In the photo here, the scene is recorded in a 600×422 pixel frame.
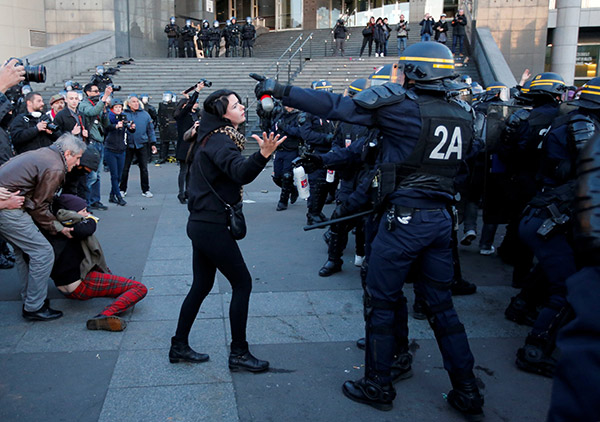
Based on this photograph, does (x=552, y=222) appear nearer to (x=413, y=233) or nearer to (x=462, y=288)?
(x=413, y=233)

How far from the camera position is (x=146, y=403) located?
343 cm

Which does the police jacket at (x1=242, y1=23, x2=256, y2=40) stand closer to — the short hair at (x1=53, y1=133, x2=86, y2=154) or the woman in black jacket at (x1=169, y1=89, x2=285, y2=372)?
the short hair at (x1=53, y1=133, x2=86, y2=154)

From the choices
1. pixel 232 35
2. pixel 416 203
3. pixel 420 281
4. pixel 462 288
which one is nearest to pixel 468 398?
pixel 420 281

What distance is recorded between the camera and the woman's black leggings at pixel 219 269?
3660 millimetres

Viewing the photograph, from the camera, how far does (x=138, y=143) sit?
10180 millimetres

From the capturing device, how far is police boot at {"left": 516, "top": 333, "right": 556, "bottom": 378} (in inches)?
151

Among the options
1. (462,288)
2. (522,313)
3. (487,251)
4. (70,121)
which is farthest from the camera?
(70,121)

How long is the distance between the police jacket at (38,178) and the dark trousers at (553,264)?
376cm

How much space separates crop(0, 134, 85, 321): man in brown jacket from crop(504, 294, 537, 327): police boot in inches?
153

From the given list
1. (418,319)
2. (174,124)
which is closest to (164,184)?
(174,124)

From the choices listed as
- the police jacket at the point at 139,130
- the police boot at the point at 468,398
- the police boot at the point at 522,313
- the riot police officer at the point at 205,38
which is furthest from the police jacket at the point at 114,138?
the riot police officer at the point at 205,38

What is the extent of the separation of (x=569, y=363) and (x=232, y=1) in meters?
41.1

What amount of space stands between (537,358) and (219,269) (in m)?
2.28

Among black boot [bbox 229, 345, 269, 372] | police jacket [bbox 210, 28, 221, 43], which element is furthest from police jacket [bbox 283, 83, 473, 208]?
police jacket [bbox 210, 28, 221, 43]
